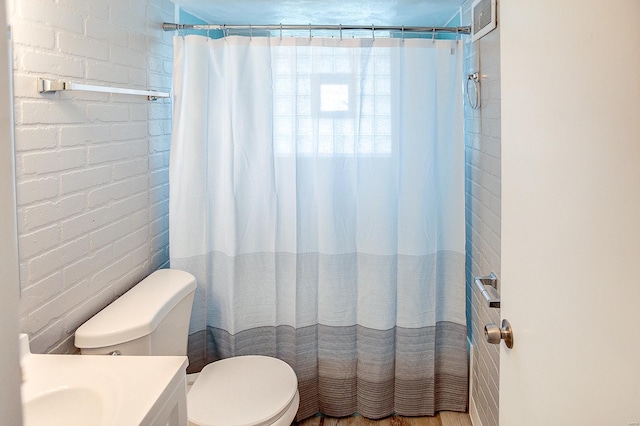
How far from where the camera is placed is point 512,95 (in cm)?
111

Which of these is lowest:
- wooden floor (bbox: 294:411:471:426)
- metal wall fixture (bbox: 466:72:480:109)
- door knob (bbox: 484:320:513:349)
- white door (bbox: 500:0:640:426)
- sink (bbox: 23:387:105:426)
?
wooden floor (bbox: 294:411:471:426)

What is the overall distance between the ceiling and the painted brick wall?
1.29ft

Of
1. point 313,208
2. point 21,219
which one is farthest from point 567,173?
point 313,208

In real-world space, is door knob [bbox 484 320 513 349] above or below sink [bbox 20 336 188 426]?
above

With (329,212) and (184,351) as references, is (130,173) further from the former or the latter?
(329,212)

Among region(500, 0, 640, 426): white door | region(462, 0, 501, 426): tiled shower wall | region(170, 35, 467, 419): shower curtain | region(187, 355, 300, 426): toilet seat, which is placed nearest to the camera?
region(500, 0, 640, 426): white door

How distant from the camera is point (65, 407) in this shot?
4.06 ft

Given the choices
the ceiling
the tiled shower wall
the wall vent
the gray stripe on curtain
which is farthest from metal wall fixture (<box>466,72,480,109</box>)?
the gray stripe on curtain

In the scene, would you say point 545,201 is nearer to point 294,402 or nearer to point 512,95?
point 512,95

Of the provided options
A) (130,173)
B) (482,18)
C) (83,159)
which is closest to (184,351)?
(130,173)

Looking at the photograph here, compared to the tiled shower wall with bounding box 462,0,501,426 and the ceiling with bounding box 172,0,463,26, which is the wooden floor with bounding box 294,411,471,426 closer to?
the tiled shower wall with bounding box 462,0,501,426

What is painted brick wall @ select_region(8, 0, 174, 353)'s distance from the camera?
1455mm

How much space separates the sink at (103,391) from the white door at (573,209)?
79 cm

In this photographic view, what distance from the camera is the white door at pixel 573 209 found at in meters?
0.67
